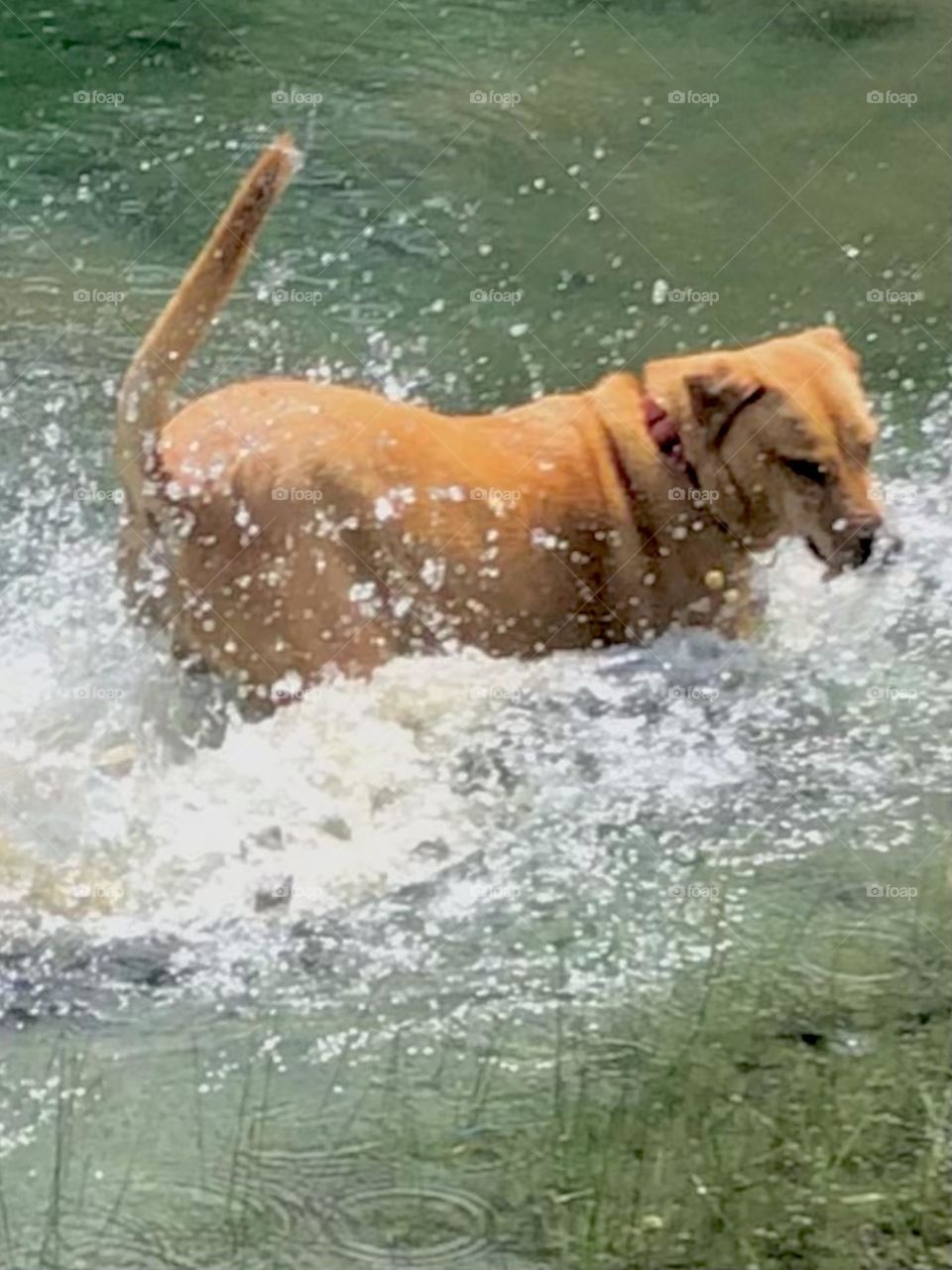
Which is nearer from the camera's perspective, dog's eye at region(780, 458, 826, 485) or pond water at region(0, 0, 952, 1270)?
pond water at region(0, 0, 952, 1270)

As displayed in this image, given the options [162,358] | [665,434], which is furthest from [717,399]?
[162,358]

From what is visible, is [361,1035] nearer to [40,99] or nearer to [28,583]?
[28,583]

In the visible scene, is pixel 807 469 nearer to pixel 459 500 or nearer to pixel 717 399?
pixel 717 399

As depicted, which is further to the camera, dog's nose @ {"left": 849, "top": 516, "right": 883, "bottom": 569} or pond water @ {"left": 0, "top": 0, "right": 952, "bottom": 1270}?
dog's nose @ {"left": 849, "top": 516, "right": 883, "bottom": 569}

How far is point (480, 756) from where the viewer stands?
1210 mm

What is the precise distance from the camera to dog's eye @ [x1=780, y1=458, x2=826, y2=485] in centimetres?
128

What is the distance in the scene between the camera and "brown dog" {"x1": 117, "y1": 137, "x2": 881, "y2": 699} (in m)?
1.27

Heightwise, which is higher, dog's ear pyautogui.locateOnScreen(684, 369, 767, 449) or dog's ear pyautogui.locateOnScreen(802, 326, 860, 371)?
dog's ear pyautogui.locateOnScreen(802, 326, 860, 371)

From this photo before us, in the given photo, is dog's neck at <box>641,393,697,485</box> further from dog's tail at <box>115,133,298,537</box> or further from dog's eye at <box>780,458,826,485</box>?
dog's tail at <box>115,133,298,537</box>

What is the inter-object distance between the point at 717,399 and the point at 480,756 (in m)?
0.29

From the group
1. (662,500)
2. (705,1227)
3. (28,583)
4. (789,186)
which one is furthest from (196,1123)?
(789,186)

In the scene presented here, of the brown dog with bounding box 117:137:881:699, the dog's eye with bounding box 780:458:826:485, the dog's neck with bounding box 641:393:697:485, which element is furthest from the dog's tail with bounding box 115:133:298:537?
the dog's eye with bounding box 780:458:826:485

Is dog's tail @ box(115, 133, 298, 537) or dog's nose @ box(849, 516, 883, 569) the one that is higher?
dog's tail @ box(115, 133, 298, 537)

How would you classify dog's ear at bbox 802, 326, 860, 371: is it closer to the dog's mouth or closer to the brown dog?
the brown dog
